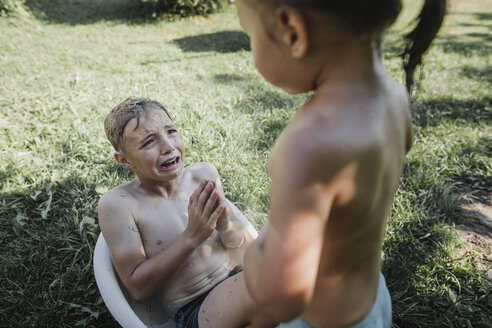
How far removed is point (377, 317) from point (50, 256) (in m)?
1.90

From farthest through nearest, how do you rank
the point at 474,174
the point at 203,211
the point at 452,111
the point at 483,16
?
the point at 483,16
the point at 452,111
the point at 474,174
the point at 203,211

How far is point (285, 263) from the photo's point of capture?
2.23ft

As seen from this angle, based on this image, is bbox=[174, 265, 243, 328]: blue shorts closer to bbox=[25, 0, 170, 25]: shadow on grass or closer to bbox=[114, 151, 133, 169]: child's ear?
bbox=[114, 151, 133, 169]: child's ear

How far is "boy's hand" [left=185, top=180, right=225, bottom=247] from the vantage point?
1416mm

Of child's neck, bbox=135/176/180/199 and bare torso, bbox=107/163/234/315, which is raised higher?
child's neck, bbox=135/176/180/199

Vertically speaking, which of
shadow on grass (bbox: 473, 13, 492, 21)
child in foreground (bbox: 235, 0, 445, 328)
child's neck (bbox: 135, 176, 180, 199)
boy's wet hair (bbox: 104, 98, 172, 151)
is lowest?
shadow on grass (bbox: 473, 13, 492, 21)

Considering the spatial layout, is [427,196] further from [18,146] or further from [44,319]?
[18,146]

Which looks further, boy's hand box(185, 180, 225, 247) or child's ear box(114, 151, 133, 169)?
child's ear box(114, 151, 133, 169)

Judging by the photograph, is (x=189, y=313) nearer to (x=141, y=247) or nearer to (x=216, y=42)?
(x=141, y=247)

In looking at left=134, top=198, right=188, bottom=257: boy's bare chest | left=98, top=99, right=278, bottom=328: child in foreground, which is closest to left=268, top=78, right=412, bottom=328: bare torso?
left=98, top=99, right=278, bottom=328: child in foreground

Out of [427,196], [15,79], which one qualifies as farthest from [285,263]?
[15,79]

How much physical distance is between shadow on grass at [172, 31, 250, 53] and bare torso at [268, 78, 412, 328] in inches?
230

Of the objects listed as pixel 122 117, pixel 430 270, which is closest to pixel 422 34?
pixel 122 117

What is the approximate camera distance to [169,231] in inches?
64.0
